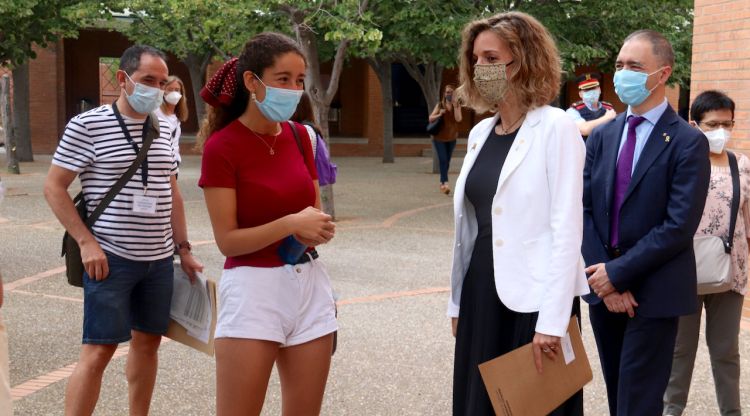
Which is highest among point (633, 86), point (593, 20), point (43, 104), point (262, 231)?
point (593, 20)

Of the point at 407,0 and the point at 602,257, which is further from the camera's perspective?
the point at 407,0

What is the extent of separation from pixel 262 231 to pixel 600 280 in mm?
1394

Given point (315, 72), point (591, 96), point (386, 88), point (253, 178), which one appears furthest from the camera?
point (386, 88)

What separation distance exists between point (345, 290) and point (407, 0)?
27.4ft

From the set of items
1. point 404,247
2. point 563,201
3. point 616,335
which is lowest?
point 404,247

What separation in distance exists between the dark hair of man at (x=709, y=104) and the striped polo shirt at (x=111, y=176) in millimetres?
2842

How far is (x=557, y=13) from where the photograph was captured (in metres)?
17.4

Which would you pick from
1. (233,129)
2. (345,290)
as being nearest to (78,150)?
(233,129)

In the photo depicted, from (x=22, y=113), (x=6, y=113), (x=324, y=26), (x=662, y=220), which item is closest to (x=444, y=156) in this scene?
(x=324, y=26)

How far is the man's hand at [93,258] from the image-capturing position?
4.21m

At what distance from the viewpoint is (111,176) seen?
4.33 m

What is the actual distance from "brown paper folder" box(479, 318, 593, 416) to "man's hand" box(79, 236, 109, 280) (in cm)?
191

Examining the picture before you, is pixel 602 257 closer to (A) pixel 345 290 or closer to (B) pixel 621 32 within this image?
(A) pixel 345 290

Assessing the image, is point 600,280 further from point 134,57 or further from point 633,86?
point 134,57
